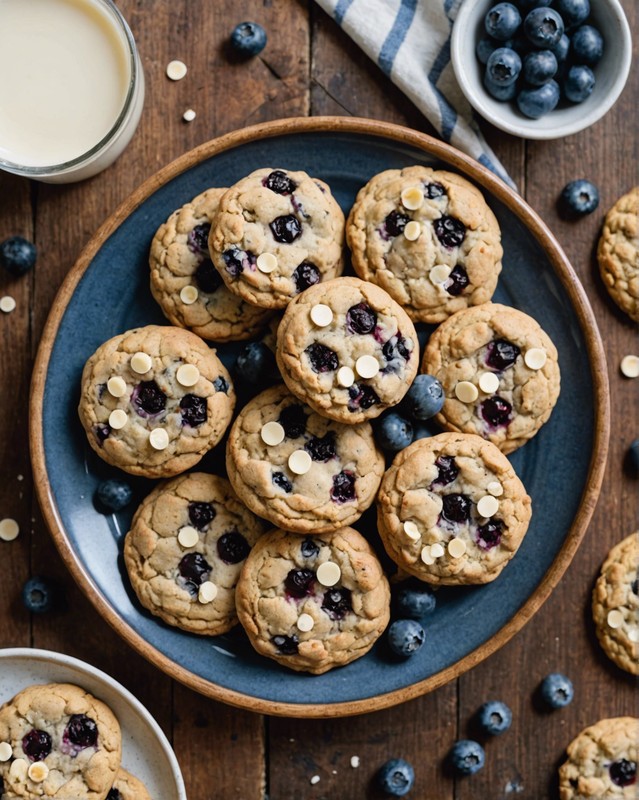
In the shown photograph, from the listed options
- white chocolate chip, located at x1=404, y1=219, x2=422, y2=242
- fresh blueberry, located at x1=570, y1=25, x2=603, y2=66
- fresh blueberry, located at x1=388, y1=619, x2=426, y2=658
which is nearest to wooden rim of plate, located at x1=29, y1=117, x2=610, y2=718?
fresh blueberry, located at x1=388, y1=619, x2=426, y2=658

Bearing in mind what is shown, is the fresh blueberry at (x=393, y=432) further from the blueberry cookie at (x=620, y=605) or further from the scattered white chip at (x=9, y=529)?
the scattered white chip at (x=9, y=529)

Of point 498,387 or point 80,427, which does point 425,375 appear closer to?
point 498,387

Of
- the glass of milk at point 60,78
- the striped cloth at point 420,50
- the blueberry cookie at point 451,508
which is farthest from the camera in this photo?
the striped cloth at point 420,50

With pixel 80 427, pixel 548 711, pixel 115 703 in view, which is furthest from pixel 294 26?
pixel 548 711

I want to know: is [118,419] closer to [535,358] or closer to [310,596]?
[310,596]

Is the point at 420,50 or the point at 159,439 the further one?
the point at 420,50

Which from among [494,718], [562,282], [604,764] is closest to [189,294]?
[562,282]

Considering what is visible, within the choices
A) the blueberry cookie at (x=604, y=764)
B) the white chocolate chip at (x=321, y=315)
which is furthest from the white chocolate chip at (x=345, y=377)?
the blueberry cookie at (x=604, y=764)

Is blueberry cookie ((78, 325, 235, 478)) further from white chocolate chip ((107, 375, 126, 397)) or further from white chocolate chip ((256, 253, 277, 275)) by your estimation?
white chocolate chip ((256, 253, 277, 275))
